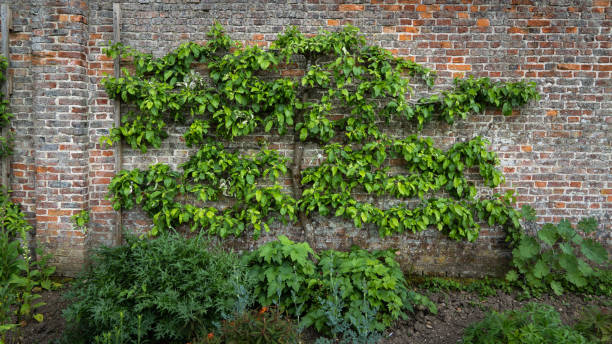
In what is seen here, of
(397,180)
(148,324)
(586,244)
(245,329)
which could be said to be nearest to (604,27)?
(586,244)

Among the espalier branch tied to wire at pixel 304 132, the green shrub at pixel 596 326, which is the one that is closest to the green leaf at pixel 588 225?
the espalier branch tied to wire at pixel 304 132

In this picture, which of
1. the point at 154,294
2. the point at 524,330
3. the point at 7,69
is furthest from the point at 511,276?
→ the point at 7,69

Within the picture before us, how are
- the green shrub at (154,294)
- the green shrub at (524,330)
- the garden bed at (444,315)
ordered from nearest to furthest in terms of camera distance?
the green shrub at (524,330) → the green shrub at (154,294) → the garden bed at (444,315)

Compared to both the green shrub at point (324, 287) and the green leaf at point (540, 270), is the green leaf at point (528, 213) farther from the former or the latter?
the green shrub at point (324, 287)

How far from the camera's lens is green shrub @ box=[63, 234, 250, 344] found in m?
2.50

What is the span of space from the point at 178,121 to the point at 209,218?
3.71ft

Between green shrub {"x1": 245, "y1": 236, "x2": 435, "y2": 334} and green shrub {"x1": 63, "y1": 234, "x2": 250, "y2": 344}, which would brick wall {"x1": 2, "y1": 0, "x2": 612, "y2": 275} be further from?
green shrub {"x1": 63, "y1": 234, "x2": 250, "y2": 344}

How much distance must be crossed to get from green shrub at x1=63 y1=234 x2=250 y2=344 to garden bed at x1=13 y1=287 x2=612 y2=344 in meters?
0.59

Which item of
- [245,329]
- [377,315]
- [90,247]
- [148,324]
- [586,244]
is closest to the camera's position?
[245,329]

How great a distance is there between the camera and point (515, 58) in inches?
153

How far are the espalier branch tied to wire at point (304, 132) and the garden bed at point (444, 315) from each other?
2.22 ft

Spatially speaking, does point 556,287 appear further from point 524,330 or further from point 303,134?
point 303,134

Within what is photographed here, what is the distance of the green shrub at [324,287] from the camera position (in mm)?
2947

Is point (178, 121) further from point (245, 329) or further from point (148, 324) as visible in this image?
point (245, 329)
